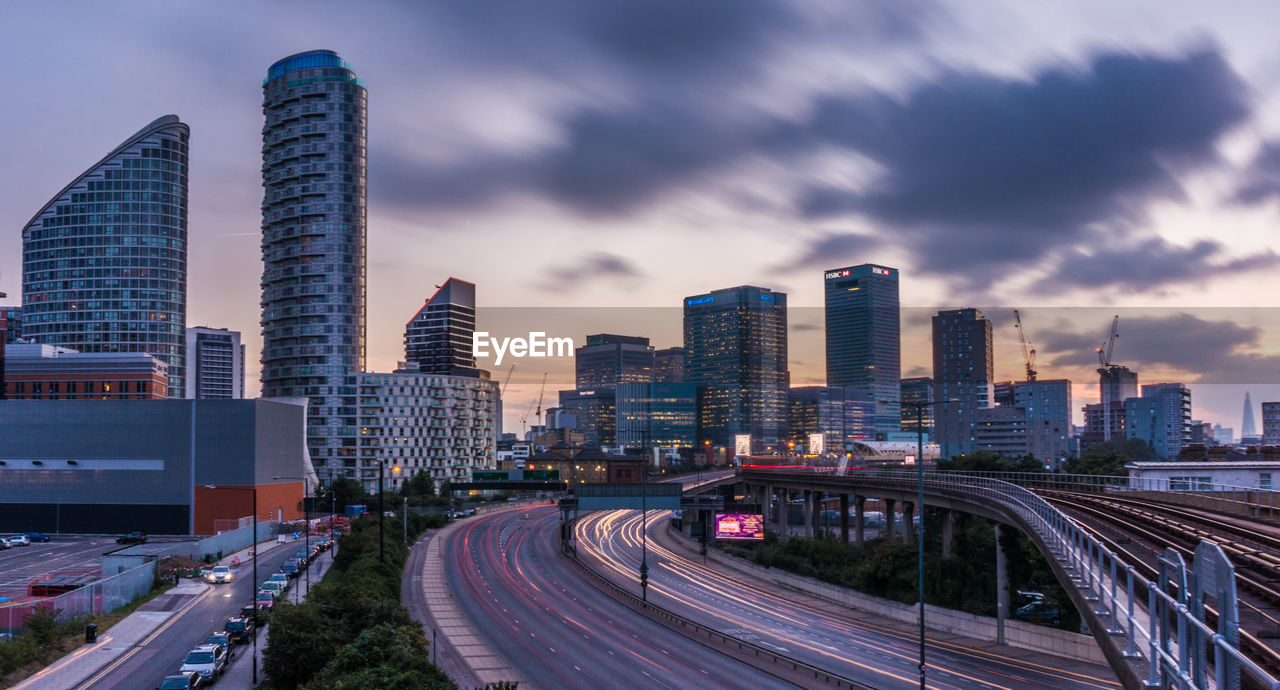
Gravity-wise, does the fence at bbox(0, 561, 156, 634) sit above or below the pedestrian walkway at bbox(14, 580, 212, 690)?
above

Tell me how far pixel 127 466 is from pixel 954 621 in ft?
353

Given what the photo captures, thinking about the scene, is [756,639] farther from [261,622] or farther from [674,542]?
[674,542]

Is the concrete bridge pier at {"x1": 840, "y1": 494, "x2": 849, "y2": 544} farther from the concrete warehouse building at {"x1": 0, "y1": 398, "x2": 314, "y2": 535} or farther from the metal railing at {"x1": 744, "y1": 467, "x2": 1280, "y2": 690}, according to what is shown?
Result: the metal railing at {"x1": 744, "y1": 467, "x2": 1280, "y2": 690}

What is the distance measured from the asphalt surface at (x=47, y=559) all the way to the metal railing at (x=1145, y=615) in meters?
71.2

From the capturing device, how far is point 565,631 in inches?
2645

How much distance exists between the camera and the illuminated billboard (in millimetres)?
112812

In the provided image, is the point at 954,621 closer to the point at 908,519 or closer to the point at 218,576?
the point at 908,519

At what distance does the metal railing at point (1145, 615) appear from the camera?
991cm

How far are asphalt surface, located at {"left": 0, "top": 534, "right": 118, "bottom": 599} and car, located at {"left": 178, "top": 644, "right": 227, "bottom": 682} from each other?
2971cm

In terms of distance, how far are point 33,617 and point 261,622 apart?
41.4ft

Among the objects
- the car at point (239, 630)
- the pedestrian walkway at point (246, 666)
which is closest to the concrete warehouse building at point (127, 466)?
the pedestrian walkway at point (246, 666)

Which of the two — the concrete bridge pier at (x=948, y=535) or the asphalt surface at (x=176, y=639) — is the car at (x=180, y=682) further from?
the concrete bridge pier at (x=948, y=535)

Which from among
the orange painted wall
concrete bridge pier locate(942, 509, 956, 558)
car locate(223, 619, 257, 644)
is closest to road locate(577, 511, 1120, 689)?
concrete bridge pier locate(942, 509, 956, 558)

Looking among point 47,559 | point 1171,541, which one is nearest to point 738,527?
point 47,559
